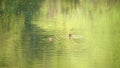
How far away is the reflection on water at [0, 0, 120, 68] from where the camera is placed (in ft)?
8.34

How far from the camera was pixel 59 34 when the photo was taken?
257 cm

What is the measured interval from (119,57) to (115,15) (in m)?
0.39

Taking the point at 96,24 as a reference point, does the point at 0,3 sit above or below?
above

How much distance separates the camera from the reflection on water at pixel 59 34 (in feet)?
8.34

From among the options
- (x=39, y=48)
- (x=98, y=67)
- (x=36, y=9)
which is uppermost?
(x=36, y=9)

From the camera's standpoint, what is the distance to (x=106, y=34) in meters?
2.64

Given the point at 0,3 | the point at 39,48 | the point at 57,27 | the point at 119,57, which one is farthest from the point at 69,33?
the point at 0,3

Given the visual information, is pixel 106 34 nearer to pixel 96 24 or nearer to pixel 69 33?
pixel 96 24

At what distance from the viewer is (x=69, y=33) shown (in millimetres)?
2592

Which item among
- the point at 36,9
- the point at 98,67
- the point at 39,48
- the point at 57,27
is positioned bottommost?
the point at 98,67

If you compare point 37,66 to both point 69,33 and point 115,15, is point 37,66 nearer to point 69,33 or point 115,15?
point 69,33

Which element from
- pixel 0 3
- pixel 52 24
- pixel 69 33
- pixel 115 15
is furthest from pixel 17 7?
pixel 115 15

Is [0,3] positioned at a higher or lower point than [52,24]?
higher

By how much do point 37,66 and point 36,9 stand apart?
51cm
